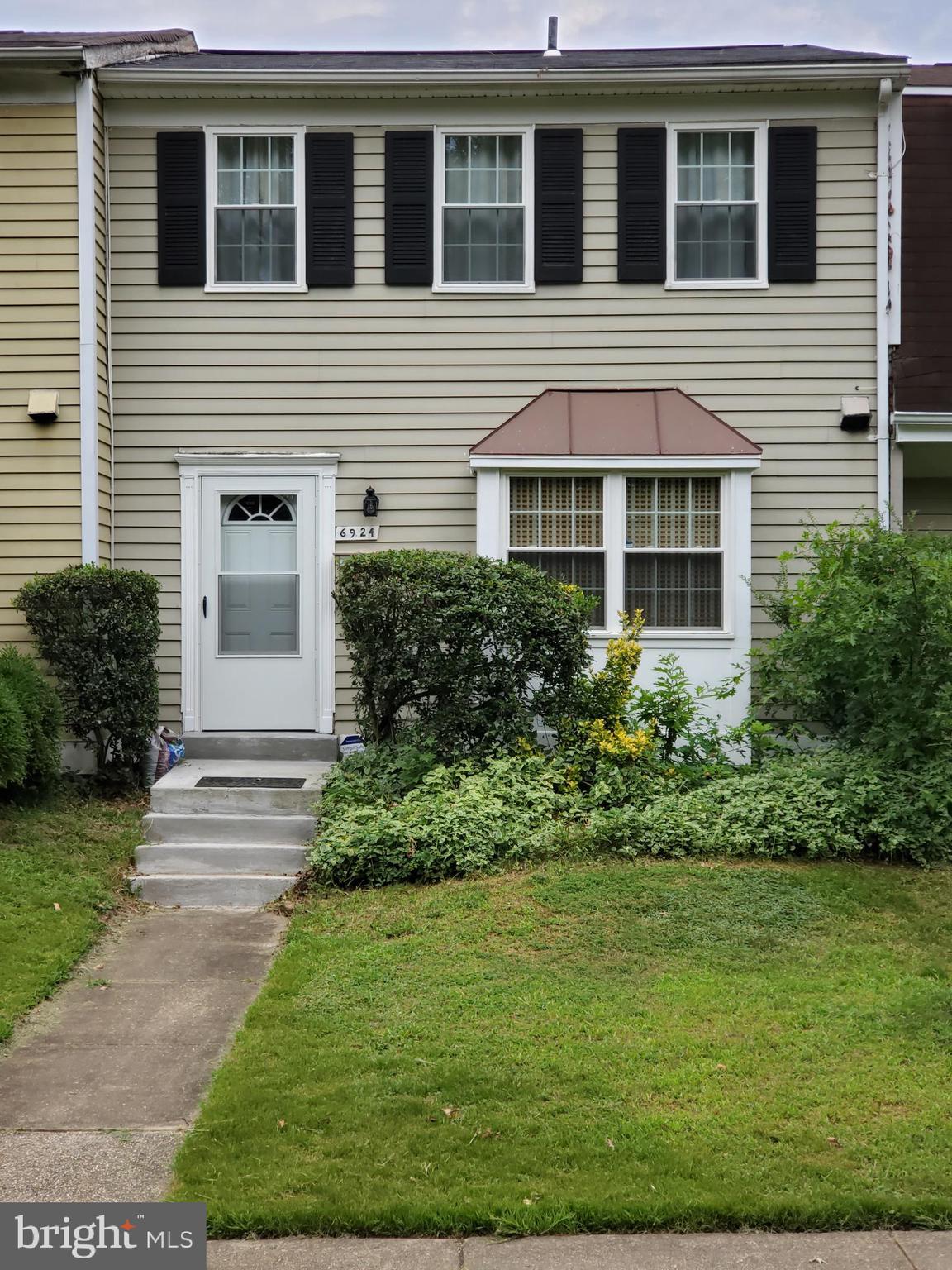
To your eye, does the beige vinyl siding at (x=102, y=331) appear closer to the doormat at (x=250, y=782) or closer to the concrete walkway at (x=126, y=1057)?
the doormat at (x=250, y=782)

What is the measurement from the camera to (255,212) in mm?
Result: 9297

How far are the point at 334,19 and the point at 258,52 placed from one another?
61.3ft

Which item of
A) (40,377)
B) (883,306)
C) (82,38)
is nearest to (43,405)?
(40,377)

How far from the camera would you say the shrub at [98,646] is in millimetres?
8055

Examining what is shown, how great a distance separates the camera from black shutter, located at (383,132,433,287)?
922cm

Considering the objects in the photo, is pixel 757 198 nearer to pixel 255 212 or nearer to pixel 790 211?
pixel 790 211

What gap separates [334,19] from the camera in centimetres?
2650

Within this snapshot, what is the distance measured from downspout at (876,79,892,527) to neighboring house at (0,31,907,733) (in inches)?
0.8

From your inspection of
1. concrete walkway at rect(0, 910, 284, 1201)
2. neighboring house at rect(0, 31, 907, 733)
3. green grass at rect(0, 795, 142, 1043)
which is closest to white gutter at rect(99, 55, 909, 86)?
neighboring house at rect(0, 31, 907, 733)

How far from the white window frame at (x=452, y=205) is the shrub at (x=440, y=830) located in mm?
4154

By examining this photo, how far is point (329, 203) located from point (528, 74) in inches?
73.6

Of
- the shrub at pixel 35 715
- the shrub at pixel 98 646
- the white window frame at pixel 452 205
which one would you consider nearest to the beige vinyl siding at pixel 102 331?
the shrub at pixel 98 646

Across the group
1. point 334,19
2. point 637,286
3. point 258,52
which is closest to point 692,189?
point 637,286

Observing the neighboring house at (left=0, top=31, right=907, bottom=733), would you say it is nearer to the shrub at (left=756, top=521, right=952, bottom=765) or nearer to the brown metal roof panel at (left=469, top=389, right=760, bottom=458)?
the brown metal roof panel at (left=469, top=389, right=760, bottom=458)
